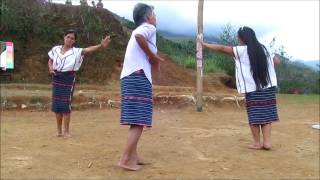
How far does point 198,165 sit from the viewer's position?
5492 millimetres

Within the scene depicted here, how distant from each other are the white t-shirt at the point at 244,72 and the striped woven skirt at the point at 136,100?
5.05 ft

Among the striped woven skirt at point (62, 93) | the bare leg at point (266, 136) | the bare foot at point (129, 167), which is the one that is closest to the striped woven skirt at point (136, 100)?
the bare foot at point (129, 167)

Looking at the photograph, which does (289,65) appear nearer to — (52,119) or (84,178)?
(52,119)

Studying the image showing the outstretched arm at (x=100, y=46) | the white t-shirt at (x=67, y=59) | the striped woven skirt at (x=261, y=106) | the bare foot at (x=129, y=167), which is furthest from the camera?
the white t-shirt at (x=67, y=59)

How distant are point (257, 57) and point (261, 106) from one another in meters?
0.58

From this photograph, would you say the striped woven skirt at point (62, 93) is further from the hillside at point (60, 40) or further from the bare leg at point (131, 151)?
the hillside at point (60, 40)

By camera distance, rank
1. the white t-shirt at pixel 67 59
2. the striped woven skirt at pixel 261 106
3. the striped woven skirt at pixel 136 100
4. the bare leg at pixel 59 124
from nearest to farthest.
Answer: the striped woven skirt at pixel 136 100 → the striped woven skirt at pixel 261 106 → the white t-shirt at pixel 67 59 → the bare leg at pixel 59 124

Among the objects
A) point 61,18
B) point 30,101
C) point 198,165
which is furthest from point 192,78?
point 198,165

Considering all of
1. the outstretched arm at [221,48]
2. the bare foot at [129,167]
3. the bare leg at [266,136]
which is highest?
the outstretched arm at [221,48]

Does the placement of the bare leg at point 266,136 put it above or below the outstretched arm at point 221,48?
below

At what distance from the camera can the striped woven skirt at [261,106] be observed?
6284 mm

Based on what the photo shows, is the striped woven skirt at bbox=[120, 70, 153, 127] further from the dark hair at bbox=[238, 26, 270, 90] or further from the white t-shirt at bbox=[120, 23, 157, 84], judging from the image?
the dark hair at bbox=[238, 26, 270, 90]

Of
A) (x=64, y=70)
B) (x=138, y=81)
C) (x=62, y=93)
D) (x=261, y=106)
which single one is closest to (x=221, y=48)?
(x=261, y=106)

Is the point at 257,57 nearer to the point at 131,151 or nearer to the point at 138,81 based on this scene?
the point at 138,81
